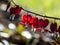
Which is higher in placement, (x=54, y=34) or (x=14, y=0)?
(x=14, y=0)

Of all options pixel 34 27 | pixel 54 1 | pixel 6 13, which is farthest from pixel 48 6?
pixel 6 13

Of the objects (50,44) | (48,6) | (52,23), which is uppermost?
(48,6)

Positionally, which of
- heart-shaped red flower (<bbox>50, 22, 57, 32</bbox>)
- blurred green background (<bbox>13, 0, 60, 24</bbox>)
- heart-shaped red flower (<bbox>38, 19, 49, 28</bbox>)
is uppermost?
blurred green background (<bbox>13, 0, 60, 24</bbox>)

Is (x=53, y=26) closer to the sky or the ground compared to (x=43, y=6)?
closer to the ground

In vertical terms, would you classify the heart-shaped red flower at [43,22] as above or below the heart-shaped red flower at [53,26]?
above

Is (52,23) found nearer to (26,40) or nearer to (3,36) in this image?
(26,40)

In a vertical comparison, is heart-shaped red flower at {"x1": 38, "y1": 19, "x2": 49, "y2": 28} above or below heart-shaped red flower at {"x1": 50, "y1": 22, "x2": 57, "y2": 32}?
above

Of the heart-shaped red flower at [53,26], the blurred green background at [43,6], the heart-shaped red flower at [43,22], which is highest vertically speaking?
the blurred green background at [43,6]

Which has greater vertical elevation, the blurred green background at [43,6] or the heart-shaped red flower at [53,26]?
the blurred green background at [43,6]
